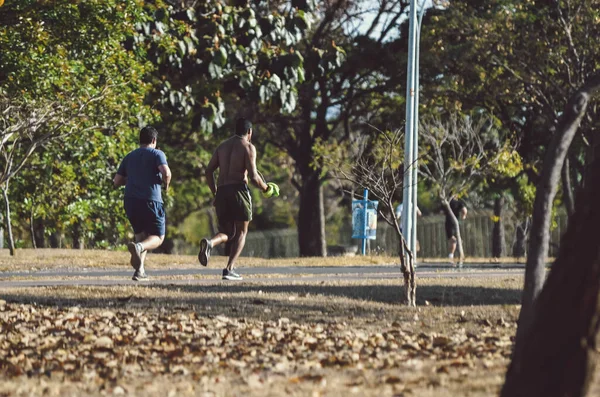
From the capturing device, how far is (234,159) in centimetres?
1305

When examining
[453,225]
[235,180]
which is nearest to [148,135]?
[235,180]

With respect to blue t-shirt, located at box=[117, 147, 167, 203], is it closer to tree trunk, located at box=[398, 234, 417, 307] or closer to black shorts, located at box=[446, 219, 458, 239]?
tree trunk, located at box=[398, 234, 417, 307]

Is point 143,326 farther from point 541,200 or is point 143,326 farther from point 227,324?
point 541,200

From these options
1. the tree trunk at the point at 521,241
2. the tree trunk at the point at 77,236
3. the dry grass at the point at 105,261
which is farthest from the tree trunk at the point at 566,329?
the tree trunk at the point at 521,241

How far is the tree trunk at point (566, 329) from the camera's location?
4.76m

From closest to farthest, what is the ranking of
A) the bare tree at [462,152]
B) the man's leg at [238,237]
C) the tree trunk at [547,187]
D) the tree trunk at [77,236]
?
the tree trunk at [547,187]
the man's leg at [238,237]
the bare tree at [462,152]
the tree trunk at [77,236]

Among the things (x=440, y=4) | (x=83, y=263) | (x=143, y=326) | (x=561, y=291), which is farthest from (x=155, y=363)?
(x=440, y=4)

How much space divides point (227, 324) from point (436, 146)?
22.1m

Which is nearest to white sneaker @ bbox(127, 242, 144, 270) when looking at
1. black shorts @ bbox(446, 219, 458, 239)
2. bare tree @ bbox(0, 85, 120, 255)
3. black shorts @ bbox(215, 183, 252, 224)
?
black shorts @ bbox(215, 183, 252, 224)

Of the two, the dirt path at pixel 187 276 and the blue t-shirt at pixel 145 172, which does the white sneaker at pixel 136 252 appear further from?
the blue t-shirt at pixel 145 172

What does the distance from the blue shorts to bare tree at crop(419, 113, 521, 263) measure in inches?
640

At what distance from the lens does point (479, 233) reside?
4441cm

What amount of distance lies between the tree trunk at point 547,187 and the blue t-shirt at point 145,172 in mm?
6044

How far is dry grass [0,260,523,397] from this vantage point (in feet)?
20.6
